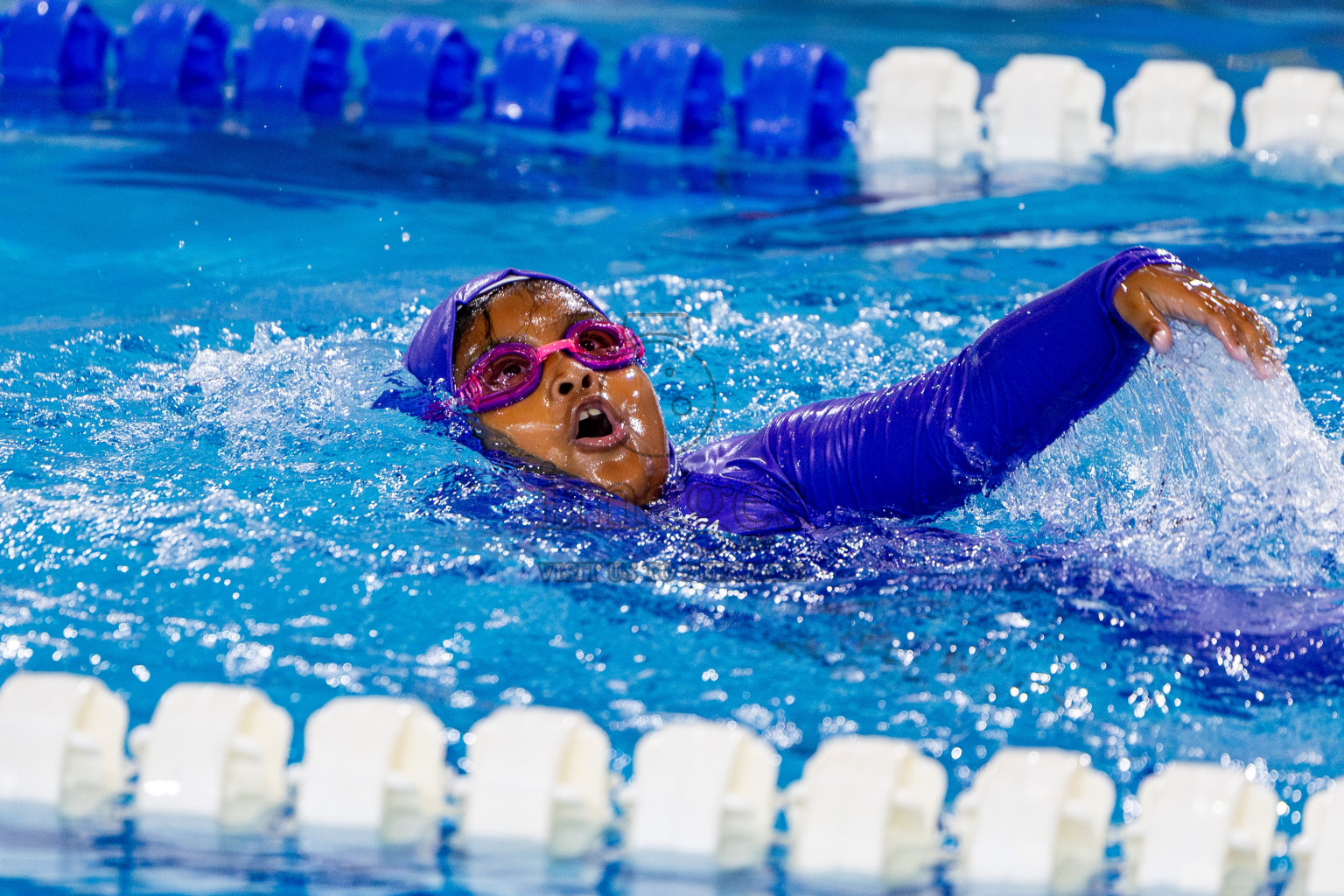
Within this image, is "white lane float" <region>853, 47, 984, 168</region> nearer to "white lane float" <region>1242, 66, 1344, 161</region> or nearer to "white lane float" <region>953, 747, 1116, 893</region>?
"white lane float" <region>1242, 66, 1344, 161</region>

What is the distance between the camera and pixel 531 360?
2826 mm

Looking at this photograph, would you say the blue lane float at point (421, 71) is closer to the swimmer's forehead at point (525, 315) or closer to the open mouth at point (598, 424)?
the swimmer's forehead at point (525, 315)

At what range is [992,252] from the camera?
477 cm

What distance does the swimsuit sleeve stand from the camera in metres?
2.32

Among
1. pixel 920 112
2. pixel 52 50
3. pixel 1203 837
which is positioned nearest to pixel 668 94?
pixel 920 112

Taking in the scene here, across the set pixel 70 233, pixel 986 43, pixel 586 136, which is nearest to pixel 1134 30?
pixel 986 43

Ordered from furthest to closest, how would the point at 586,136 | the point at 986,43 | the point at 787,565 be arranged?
the point at 986,43 → the point at 586,136 → the point at 787,565

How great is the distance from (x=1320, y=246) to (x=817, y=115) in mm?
2073

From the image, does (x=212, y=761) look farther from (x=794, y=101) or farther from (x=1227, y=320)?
(x=794, y=101)

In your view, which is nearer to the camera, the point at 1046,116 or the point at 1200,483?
the point at 1200,483

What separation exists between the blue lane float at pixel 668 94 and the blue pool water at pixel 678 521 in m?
1.06

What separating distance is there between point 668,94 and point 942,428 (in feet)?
12.5

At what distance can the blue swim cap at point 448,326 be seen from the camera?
3.00 m

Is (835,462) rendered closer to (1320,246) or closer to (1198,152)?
(1320,246)
